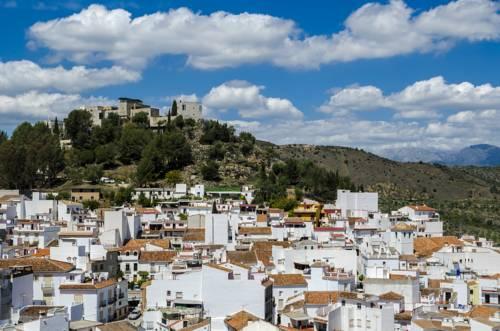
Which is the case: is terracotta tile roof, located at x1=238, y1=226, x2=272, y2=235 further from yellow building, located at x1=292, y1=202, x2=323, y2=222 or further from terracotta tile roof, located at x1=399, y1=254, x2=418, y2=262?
terracotta tile roof, located at x1=399, y1=254, x2=418, y2=262

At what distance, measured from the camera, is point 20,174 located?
62625 millimetres

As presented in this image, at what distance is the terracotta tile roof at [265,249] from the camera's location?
116 ft

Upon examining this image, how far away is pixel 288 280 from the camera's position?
30625 millimetres

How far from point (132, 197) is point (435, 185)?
57.4 m

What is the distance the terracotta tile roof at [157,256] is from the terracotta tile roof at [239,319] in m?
10.0

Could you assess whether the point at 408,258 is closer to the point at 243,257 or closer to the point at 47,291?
the point at 243,257

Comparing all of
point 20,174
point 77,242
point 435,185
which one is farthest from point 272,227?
point 435,185

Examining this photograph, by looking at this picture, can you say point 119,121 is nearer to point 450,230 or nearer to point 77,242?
point 450,230

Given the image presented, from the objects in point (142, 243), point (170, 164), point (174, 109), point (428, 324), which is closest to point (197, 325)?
point (428, 324)

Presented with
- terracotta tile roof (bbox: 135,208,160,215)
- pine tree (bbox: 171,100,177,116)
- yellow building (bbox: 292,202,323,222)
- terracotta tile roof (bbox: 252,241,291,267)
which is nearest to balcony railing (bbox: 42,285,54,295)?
terracotta tile roof (bbox: 252,241,291,267)

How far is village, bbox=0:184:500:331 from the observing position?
85.5 feet

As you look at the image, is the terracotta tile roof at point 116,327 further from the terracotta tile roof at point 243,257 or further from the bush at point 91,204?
the bush at point 91,204

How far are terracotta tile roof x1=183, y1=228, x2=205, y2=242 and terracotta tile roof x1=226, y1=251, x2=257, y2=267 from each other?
272 inches

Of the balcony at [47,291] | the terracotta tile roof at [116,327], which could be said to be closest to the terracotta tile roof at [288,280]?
the terracotta tile roof at [116,327]
